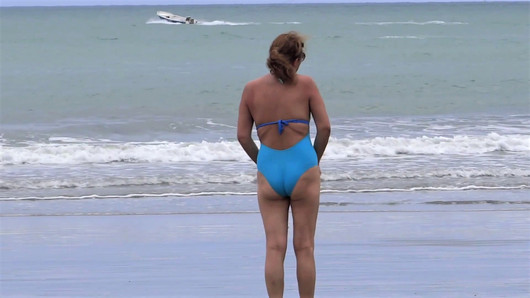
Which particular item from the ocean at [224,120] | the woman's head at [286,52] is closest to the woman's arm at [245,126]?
the woman's head at [286,52]

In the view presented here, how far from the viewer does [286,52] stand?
461 centimetres

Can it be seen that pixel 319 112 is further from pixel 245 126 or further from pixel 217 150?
pixel 217 150

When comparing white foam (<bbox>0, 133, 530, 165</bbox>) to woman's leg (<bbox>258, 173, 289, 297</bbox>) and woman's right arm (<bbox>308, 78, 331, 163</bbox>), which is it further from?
woman's right arm (<bbox>308, 78, 331, 163</bbox>)

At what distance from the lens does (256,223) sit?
8547mm

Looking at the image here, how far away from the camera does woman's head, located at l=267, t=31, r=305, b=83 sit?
4598mm

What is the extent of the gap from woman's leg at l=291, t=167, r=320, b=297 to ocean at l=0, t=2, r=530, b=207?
745 millimetres

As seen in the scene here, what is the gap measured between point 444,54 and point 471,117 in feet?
74.2

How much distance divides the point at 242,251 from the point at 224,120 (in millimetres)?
13757

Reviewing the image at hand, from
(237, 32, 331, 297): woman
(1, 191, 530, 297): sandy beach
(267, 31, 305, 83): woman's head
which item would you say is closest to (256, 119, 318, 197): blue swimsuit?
(237, 32, 331, 297): woman

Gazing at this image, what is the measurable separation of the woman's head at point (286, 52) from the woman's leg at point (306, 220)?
1.79ft

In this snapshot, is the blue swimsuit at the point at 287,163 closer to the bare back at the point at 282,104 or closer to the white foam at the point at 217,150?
the bare back at the point at 282,104

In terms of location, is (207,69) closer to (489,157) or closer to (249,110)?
(489,157)

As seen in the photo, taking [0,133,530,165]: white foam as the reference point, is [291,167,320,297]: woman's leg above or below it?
above

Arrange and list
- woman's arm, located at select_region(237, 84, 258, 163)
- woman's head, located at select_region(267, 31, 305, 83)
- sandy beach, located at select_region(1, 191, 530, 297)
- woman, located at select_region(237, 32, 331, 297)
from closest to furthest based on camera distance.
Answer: woman's head, located at select_region(267, 31, 305, 83) < woman, located at select_region(237, 32, 331, 297) < woman's arm, located at select_region(237, 84, 258, 163) < sandy beach, located at select_region(1, 191, 530, 297)
